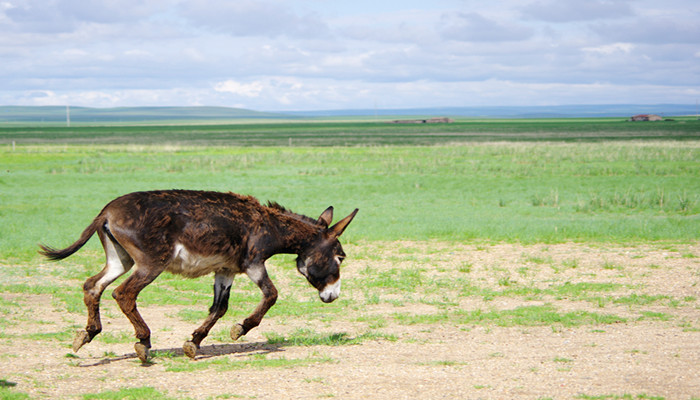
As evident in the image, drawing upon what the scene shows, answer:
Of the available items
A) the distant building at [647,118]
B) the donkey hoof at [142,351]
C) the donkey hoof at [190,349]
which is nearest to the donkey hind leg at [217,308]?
the donkey hoof at [190,349]

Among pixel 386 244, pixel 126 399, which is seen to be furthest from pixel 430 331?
pixel 386 244

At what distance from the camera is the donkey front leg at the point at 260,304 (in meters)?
8.42

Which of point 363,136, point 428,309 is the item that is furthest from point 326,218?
point 363,136

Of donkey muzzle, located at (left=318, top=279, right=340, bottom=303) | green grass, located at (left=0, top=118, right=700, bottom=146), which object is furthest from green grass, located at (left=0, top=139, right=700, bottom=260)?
green grass, located at (left=0, top=118, right=700, bottom=146)

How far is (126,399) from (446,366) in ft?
11.0

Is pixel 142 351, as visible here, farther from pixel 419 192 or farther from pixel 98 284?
pixel 419 192

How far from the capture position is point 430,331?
1000 cm

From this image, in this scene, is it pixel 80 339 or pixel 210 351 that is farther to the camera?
pixel 210 351

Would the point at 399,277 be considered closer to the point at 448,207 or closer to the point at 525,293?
the point at 525,293

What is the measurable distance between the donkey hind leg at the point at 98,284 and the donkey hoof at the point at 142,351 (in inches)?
20.6

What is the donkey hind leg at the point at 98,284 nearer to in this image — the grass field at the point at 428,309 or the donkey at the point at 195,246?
the donkey at the point at 195,246

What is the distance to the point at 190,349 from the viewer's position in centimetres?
809

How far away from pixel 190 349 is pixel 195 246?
1.15m

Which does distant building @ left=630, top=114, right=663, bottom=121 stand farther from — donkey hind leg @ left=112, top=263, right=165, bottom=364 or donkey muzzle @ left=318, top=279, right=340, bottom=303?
donkey hind leg @ left=112, top=263, right=165, bottom=364
